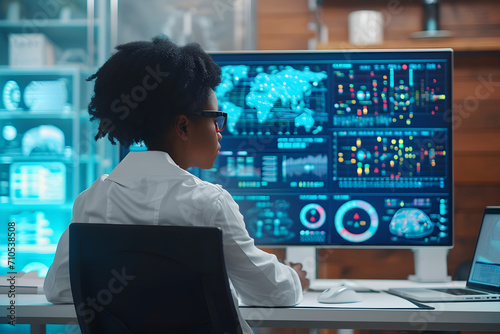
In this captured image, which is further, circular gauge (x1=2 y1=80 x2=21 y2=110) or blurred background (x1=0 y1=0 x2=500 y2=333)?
circular gauge (x1=2 y1=80 x2=21 y2=110)

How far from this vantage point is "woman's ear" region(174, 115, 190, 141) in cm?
110

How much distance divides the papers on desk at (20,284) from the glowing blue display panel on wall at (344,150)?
0.60 m

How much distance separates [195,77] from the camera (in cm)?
112

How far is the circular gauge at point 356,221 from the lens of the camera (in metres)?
1.59

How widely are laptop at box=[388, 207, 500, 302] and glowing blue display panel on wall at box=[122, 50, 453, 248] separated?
0.13 meters

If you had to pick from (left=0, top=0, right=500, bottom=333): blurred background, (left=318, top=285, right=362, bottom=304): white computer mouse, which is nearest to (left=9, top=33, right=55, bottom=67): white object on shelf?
(left=0, top=0, right=500, bottom=333): blurred background

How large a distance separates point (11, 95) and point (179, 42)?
1382 mm

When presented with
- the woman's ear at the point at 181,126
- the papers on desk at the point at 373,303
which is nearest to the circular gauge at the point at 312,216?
the papers on desk at the point at 373,303

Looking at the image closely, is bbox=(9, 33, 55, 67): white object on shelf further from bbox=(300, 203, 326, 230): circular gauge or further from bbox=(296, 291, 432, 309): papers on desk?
bbox=(296, 291, 432, 309): papers on desk

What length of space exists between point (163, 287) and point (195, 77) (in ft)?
1.59

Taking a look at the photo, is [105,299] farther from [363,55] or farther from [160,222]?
[363,55]

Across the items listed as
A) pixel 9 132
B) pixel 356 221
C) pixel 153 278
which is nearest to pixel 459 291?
pixel 356 221

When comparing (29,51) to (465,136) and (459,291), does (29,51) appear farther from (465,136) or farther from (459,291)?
(459,291)

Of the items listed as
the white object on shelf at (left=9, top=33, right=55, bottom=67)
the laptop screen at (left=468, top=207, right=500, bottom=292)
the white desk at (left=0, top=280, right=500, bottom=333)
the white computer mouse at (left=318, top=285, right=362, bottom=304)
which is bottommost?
the white desk at (left=0, top=280, right=500, bottom=333)
